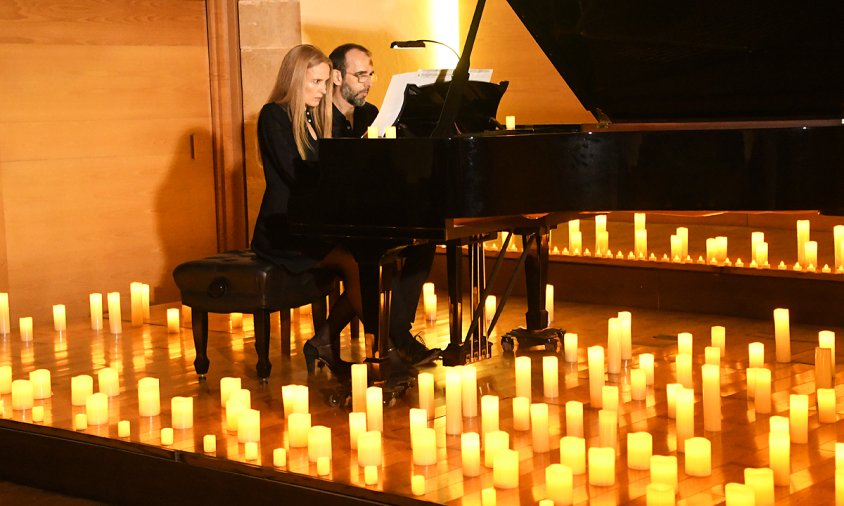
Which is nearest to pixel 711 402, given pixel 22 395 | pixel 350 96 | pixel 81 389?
pixel 350 96

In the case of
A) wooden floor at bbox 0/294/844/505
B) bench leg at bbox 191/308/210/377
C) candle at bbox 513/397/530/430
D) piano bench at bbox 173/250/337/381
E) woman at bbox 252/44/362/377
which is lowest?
wooden floor at bbox 0/294/844/505

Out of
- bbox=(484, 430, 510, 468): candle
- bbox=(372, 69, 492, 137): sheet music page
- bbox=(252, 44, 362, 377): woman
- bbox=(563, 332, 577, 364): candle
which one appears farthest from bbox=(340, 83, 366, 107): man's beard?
bbox=(484, 430, 510, 468): candle

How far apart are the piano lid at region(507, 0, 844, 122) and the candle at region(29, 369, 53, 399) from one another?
2.12 m

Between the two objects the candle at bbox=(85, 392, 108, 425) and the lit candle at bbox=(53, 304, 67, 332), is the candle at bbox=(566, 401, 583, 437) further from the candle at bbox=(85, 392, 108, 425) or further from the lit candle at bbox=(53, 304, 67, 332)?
the lit candle at bbox=(53, 304, 67, 332)

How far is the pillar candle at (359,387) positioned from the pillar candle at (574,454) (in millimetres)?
911

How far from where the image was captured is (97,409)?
4176 millimetres

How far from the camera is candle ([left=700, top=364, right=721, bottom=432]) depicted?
3.95m

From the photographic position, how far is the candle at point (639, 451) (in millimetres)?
3539

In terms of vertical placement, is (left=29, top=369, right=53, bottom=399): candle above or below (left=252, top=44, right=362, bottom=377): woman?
below

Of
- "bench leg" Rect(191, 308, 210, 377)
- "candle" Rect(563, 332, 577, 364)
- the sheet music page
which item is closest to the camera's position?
the sheet music page

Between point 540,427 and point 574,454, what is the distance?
0.83 ft

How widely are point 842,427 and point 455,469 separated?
1257 millimetres

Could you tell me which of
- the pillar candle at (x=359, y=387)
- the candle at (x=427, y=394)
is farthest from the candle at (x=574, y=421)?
the pillar candle at (x=359, y=387)

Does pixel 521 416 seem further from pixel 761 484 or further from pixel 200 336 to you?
pixel 200 336
